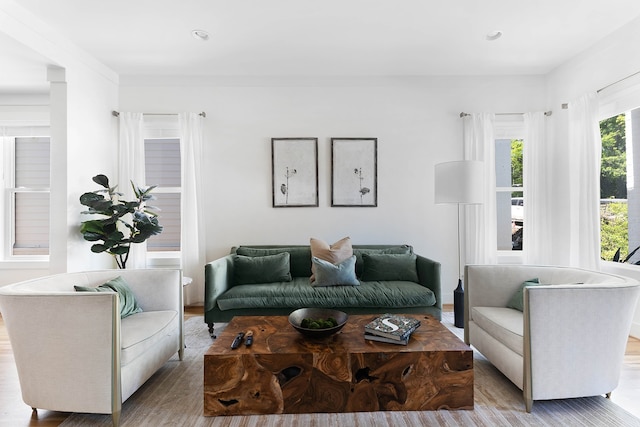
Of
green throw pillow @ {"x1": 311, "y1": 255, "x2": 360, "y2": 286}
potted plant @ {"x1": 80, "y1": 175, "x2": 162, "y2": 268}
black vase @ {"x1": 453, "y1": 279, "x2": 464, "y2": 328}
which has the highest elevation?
potted plant @ {"x1": 80, "y1": 175, "x2": 162, "y2": 268}

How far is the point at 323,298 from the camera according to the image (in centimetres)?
287

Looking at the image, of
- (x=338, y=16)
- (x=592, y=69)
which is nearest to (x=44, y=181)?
(x=338, y=16)

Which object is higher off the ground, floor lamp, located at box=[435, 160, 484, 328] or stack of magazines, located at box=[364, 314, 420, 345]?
floor lamp, located at box=[435, 160, 484, 328]

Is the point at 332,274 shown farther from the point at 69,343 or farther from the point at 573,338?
the point at 69,343

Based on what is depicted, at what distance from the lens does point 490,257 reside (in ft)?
12.6

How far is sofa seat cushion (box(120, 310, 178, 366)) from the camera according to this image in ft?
6.09

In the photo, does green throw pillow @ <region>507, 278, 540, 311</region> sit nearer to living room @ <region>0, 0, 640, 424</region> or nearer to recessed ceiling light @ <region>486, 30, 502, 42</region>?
living room @ <region>0, 0, 640, 424</region>

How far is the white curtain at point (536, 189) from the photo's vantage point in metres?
3.84

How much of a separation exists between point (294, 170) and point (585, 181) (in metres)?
3.06

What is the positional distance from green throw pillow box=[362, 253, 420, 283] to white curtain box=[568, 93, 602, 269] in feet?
5.64

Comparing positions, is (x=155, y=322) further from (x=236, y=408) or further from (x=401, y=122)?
(x=401, y=122)

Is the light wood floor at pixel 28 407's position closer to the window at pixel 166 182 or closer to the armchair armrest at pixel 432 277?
the armchair armrest at pixel 432 277

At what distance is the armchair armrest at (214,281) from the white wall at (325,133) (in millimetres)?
919

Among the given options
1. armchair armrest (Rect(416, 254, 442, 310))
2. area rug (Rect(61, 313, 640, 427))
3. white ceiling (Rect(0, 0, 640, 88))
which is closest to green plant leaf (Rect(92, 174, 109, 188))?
white ceiling (Rect(0, 0, 640, 88))
